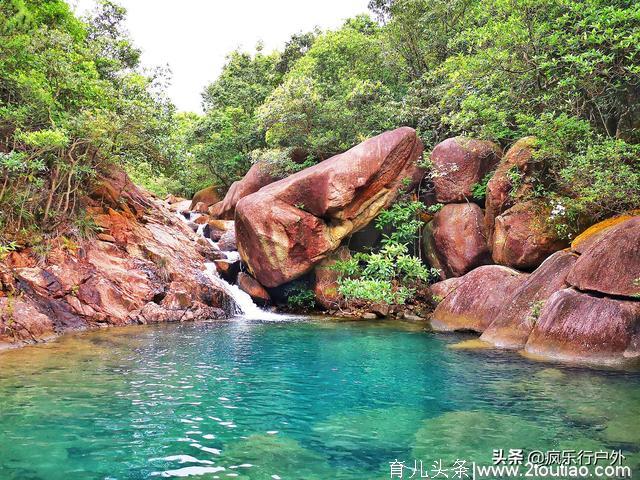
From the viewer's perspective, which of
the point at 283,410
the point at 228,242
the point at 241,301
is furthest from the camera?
the point at 228,242

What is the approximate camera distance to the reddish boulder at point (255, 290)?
20453 millimetres

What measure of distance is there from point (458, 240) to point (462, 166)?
3021 millimetres

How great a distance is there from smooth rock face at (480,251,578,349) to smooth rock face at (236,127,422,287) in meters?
7.71

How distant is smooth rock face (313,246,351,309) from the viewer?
1955 centimetres

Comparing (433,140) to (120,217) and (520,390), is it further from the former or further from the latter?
(520,390)

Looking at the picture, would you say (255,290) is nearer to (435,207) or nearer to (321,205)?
(321,205)

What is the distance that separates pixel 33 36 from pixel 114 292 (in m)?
8.57

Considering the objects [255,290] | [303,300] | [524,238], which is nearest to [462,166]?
[524,238]

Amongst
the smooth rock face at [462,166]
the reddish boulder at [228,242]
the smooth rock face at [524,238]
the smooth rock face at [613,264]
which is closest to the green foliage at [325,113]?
the smooth rock face at [462,166]

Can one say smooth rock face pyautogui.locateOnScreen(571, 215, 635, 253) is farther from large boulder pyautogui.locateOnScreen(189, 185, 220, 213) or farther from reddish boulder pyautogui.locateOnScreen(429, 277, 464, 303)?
large boulder pyautogui.locateOnScreen(189, 185, 220, 213)

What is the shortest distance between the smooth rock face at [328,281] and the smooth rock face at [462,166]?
485 centimetres

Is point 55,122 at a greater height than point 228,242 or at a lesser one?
greater

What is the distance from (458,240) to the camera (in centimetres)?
1789

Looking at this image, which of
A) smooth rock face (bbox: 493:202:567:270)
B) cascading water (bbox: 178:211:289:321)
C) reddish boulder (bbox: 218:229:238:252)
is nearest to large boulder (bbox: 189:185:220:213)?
reddish boulder (bbox: 218:229:238:252)
